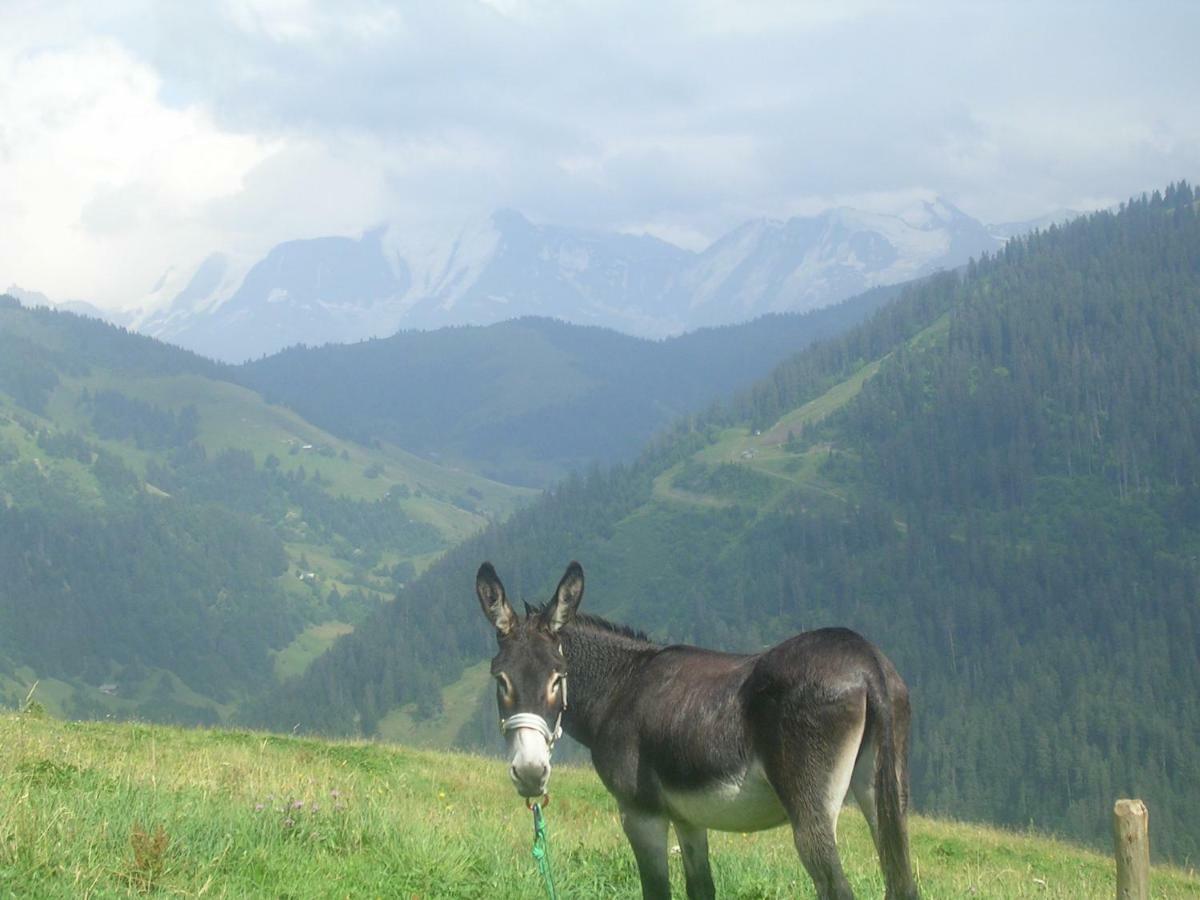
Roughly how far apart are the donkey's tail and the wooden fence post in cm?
166

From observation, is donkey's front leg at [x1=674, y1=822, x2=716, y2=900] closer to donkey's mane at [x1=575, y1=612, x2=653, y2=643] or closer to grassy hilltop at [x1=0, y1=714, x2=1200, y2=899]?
grassy hilltop at [x1=0, y1=714, x2=1200, y2=899]

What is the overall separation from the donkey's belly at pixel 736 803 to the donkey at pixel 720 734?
1cm

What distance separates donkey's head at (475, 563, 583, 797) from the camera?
850 centimetres

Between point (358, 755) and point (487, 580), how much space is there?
16.8 m

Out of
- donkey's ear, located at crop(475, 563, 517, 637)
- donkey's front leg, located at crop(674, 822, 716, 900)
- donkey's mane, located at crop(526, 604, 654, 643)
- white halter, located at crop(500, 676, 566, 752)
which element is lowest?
donkey's front leg, located at crop(674, 822, 716, 900)

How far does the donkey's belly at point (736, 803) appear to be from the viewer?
26.6 ft

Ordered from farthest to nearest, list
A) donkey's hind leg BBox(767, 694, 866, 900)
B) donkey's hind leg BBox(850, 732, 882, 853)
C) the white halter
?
the white halter < donkey's hind leg BBox(850, 732, 882, 853) < donkey's hind leg BBox(767, 694, 866, 900)

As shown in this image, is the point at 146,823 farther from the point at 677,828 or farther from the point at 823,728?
the point at 823,728

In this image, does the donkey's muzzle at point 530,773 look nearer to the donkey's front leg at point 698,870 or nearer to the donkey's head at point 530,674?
the donkey's head at point 530,674

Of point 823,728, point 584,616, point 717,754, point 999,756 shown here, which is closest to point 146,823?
point 584,616

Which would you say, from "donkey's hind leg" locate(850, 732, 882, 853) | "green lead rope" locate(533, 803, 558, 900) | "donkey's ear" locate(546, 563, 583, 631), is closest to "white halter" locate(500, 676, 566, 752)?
"green lead rope" locate(533, 803, 558, 900)

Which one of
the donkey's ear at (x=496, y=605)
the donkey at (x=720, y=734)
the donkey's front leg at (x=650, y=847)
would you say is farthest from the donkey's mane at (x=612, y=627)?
the donkey's front leg at (x=650, y=847)

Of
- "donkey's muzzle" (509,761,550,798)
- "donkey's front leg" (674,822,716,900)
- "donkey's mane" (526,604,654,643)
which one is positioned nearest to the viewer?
"donkey's muzzle" (509,761,550,798)

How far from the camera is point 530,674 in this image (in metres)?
9.02
